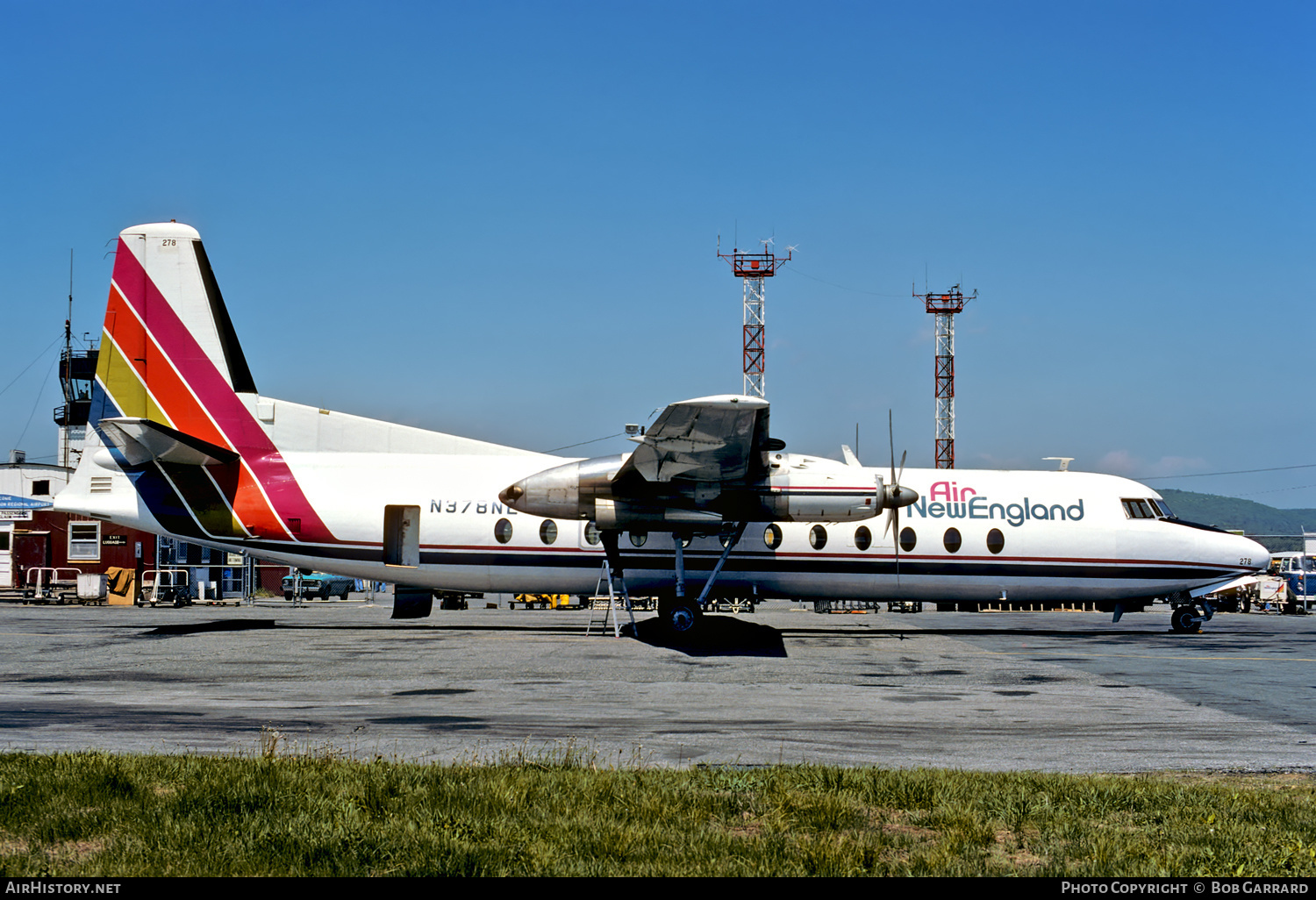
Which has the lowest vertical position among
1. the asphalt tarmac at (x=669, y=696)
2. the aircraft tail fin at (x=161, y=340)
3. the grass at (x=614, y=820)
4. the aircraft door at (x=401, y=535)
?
the asphalt tarmac at (x=669, y=696)

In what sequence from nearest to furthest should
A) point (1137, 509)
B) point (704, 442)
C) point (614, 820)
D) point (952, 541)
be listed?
point (614, 820), point (704, 442), point (952, 541), point (1137, 509)

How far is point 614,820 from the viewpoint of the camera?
6727mm

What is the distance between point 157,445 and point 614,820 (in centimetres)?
1813

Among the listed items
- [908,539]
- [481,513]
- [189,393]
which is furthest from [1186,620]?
[189,393]

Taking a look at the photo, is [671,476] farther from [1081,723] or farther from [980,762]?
[980,762]

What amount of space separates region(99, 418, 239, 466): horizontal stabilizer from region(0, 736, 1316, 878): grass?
44.4ft

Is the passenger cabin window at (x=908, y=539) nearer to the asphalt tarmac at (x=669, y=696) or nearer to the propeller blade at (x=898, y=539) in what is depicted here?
the propeller blade at (x=898, y=539)

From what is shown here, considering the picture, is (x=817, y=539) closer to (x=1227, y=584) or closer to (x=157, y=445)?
(x=1227, y=584)

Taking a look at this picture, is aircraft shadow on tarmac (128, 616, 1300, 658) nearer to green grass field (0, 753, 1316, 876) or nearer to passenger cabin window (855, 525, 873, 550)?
passenger cabin window (855, 525, 873, 550)

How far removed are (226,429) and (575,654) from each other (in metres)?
10.5

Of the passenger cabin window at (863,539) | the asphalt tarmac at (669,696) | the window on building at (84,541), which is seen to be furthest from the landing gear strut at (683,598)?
the window on building at (84,541)

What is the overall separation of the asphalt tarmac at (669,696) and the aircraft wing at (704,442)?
359 centimetres

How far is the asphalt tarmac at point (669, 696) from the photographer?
9633 millimetres
